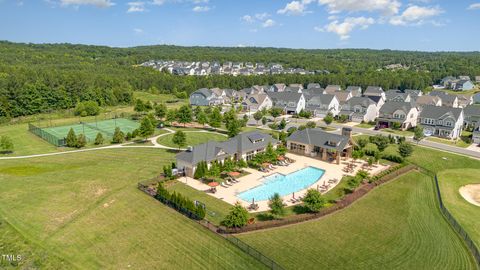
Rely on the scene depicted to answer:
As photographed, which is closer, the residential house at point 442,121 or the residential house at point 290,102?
the residential house at point 442,121

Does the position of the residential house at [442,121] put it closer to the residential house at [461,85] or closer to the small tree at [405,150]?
the small tree at [405,150]

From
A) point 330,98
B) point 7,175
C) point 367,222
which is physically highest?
point 330,98

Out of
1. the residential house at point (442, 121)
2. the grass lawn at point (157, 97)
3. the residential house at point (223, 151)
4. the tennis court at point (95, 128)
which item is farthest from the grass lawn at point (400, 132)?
the grass lawn at point (157, 97)

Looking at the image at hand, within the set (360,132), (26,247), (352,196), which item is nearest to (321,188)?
(352,196)

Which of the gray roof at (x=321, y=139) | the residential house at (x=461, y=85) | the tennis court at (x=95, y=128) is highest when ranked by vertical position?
the residential house at (x=461, y=85)

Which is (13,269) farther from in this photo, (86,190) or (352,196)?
(352,196)

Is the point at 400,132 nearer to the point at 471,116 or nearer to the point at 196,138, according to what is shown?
the point at 471,116

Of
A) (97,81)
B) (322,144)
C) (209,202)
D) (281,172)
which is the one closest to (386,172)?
(322,144)
